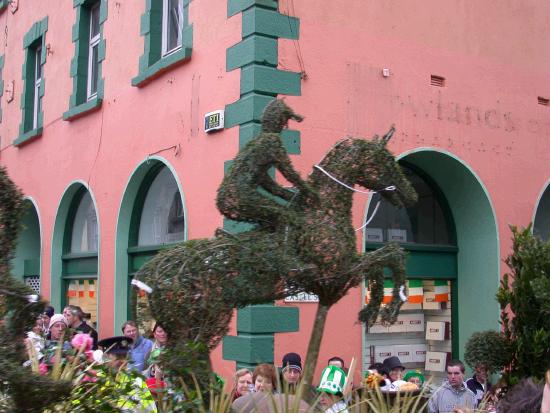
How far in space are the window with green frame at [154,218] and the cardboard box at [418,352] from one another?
3095 millimetres

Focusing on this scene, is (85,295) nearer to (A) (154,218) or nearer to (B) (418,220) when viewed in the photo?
(A) (154,218)

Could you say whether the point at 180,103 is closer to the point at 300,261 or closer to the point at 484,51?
the point at 484,51

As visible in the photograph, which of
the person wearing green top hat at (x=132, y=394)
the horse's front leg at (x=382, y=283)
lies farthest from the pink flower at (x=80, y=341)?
the horse's front leg at (x=382, y=283)

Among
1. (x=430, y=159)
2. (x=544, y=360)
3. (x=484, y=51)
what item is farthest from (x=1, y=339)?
(x=484, y=51)

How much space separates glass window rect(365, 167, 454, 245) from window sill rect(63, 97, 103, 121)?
171 inches

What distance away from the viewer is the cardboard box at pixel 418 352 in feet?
29.3

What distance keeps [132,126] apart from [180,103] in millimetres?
1315

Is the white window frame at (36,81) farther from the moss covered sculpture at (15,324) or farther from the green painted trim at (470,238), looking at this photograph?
the moss covered sculpture at (15,324)

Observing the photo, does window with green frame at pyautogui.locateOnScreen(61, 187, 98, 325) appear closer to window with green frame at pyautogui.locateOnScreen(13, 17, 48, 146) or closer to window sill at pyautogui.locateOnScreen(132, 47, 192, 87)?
window with green frame at pyautogui.locateOnScreen(13, 17, 48, 146)

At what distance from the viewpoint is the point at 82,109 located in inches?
420

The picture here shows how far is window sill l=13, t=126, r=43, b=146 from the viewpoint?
1235 cm

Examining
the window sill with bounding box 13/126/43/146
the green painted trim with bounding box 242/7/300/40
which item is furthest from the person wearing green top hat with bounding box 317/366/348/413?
the window sill with bounding box 13/126/43/146

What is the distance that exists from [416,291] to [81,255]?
16.4 ft

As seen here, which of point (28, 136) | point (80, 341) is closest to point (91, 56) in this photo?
point (28, 136)
